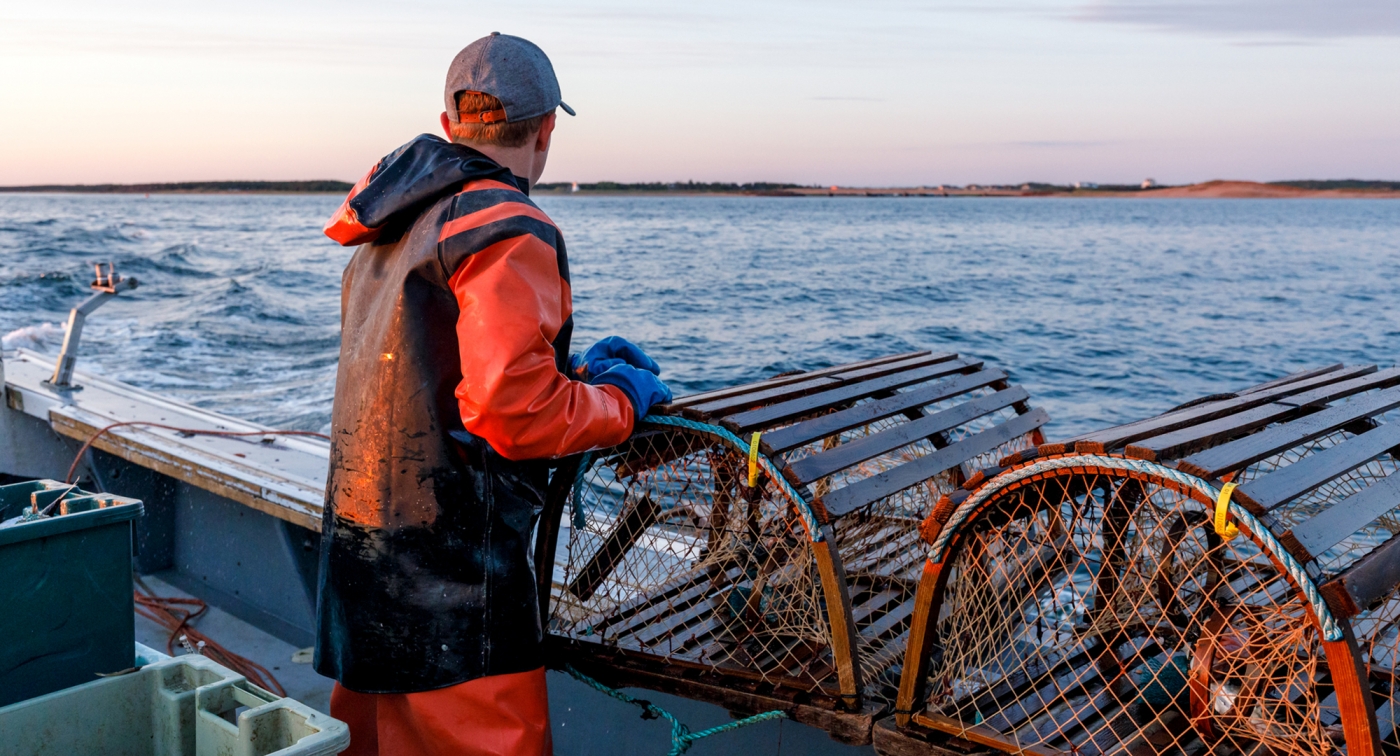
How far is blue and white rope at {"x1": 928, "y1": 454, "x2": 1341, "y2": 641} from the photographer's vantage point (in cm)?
176

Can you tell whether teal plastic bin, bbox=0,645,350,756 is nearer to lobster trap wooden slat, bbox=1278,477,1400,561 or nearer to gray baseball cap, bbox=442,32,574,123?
gray baseball cap, bbox=442,32,574,123

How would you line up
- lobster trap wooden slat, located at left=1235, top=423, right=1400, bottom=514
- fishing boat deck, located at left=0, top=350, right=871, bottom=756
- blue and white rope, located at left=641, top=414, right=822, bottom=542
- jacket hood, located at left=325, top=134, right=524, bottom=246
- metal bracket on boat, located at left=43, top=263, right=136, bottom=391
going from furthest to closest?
metal bracket on boat, located at left=43, top=263, right=136, bottom=391 < fishing boat deck, located at left=0, top=350, right=871, bottom=756 < blue and white rope, located at left=641, top=414, right=822, bottom=542 < jacket hood, located at left=325, top=134, right=524, bottom=246 < lobster trap wooden slat, located at left=1235, top=423, right=1400, bottom=514

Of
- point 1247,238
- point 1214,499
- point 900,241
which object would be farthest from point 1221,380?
point 1247,238

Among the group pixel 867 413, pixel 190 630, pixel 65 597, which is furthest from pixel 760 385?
pixel 190 630

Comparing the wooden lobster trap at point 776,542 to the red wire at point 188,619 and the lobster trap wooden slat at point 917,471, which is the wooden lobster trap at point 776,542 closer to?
the lobster trap wooden slat at point 917,471

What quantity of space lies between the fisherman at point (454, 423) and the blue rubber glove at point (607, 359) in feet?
0.63

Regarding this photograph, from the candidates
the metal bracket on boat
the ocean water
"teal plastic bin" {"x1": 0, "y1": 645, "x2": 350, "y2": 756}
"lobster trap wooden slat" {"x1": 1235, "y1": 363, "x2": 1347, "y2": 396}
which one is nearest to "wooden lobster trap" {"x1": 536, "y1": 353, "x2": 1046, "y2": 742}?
"lobster trap wooden slat" {"x1": 1235, "y1": 363, "x2": 1347, "y2": 396}

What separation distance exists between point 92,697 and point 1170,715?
8.00 feet

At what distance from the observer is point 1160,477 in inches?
76.4

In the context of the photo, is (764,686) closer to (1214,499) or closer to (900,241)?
(1214,499)

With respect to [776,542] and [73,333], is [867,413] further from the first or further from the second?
[73,333]

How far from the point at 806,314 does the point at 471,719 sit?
68.7 feet

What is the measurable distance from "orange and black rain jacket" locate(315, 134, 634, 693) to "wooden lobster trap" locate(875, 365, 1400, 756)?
2.93ft

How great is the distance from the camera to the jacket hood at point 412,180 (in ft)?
6.98
